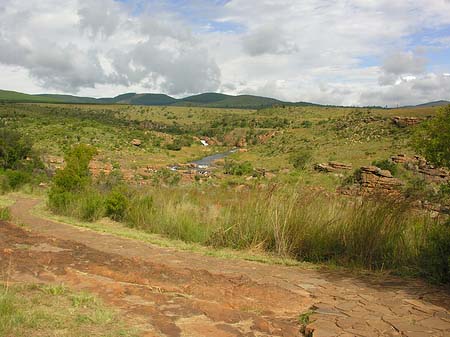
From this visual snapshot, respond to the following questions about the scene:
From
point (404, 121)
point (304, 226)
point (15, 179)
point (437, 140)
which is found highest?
point (404, 121)

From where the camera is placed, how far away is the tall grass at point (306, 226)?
658 centimetres

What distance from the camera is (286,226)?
7387mm

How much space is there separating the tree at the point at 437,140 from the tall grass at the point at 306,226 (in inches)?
52.4

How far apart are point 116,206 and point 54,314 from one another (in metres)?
7.46

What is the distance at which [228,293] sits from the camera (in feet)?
16.6

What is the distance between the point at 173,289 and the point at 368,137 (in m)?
39.6

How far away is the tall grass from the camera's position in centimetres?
658

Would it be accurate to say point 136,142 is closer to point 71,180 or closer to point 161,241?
point 71,180

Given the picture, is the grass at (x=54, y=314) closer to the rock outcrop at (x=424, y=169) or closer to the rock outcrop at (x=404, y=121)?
the rock outcrop at (x=424, y=169)

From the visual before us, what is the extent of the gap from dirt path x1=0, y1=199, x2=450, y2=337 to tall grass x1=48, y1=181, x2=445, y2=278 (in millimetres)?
749

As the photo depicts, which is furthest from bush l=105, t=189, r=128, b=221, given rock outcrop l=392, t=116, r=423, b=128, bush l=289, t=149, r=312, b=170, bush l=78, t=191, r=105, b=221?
rock outcrop l=392, t=116, r=423, b=128

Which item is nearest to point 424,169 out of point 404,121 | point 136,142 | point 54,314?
point 404,121

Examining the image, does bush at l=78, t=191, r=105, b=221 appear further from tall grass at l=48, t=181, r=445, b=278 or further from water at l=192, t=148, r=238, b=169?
water at l=192, t=148, r=238, b=169

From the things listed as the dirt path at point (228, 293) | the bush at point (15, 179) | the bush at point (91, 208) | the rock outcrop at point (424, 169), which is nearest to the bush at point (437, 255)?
the dirt path at point (228, 293)
